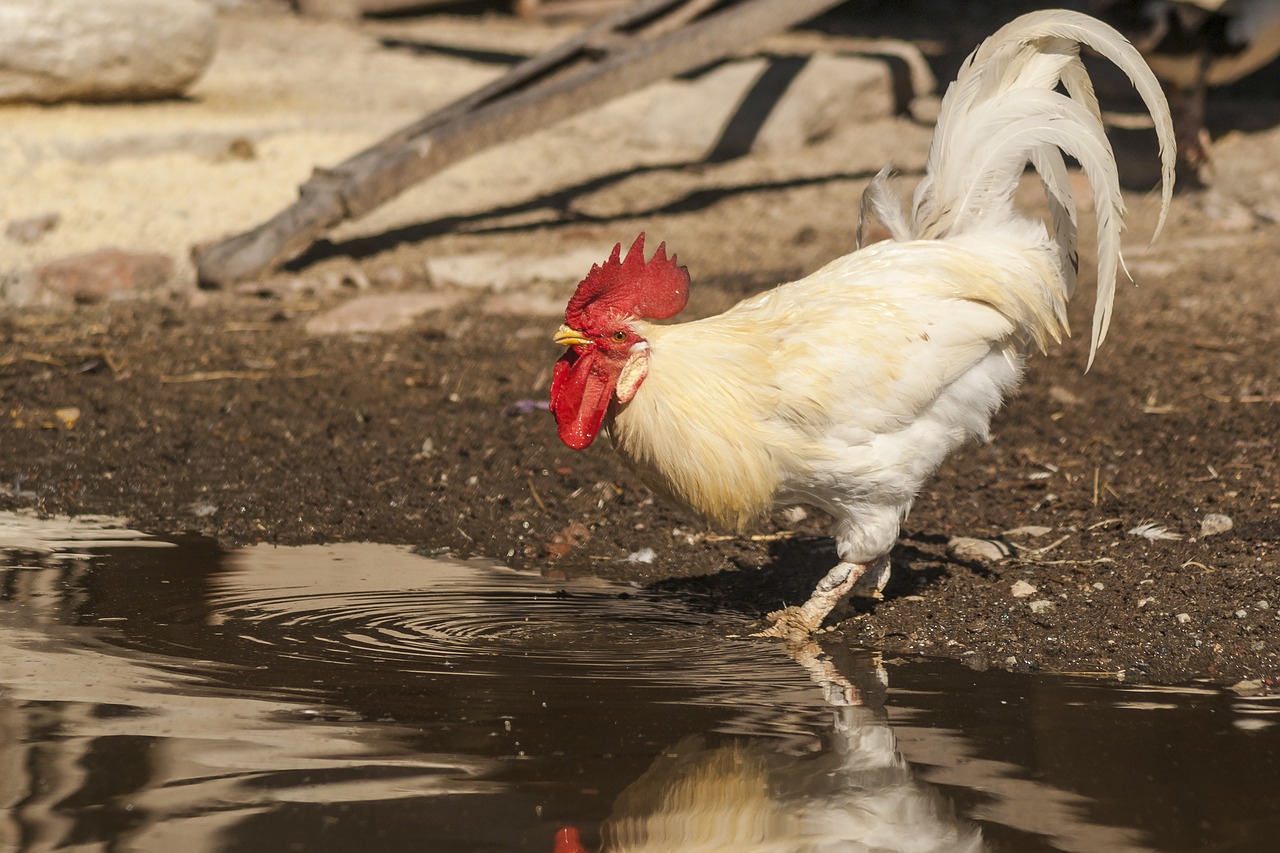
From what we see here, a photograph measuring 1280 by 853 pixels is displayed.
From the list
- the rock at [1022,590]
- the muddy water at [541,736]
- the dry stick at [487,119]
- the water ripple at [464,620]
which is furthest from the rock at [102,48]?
the rock at [1022,590]

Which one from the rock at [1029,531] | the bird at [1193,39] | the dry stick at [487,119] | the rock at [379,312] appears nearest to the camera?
the rock at [1029,531]

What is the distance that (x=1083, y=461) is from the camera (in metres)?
5.97

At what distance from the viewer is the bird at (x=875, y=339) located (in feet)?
13.4

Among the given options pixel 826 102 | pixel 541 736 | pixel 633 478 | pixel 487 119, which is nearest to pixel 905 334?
pixel 541 736

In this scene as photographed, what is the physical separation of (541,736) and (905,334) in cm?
177

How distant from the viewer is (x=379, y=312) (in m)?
8.23

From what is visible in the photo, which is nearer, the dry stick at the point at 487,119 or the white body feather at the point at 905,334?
the white body feather at the point at 905,334

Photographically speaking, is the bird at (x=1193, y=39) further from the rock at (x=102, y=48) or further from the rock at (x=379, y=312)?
the rock at (x=102, y=48)

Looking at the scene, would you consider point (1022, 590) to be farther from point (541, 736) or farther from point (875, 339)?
point (541, 736)

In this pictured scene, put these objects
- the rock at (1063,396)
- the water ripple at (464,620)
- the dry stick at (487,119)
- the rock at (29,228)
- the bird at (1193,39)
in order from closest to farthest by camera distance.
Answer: the water ripple at (464,620) → the rock at (1063,396) → the dry stick at (487,119) → the rock at (29,228) → the bird at (1193,39)

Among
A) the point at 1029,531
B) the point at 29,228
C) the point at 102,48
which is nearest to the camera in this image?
the point at 1029,531

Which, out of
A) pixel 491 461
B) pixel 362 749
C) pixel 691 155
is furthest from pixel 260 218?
pixel 362 749

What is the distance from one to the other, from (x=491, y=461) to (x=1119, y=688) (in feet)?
10.1

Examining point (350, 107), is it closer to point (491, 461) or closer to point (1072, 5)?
point (1072, 5)
